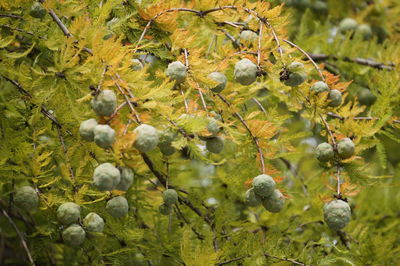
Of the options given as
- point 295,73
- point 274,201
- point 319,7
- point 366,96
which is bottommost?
point 366,96

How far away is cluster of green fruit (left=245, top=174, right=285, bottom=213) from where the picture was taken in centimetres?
107

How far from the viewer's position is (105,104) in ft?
2.77

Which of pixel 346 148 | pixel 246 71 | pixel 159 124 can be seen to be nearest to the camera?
pixel 159 124

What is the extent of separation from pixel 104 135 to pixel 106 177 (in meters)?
0.07

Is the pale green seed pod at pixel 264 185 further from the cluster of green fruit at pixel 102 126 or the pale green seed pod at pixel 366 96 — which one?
the pale green seed pod at pixel 366 96

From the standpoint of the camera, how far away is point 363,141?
1.40 m

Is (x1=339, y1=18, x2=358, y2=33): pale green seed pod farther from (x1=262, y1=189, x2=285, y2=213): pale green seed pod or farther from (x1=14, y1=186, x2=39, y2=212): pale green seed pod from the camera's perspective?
(x1=14, y1=186, x2=39, y2=212): pale green seed pod

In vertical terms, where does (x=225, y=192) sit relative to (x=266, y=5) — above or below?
below

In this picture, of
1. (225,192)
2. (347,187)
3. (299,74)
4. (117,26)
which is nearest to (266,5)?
(299,74)

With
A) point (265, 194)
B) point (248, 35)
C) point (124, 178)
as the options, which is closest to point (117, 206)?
point (124, 178)

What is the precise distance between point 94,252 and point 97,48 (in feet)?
2.57

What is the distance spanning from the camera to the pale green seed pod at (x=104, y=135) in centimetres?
82

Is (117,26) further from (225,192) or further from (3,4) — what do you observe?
(225,192)

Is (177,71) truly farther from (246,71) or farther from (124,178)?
(124,178)
